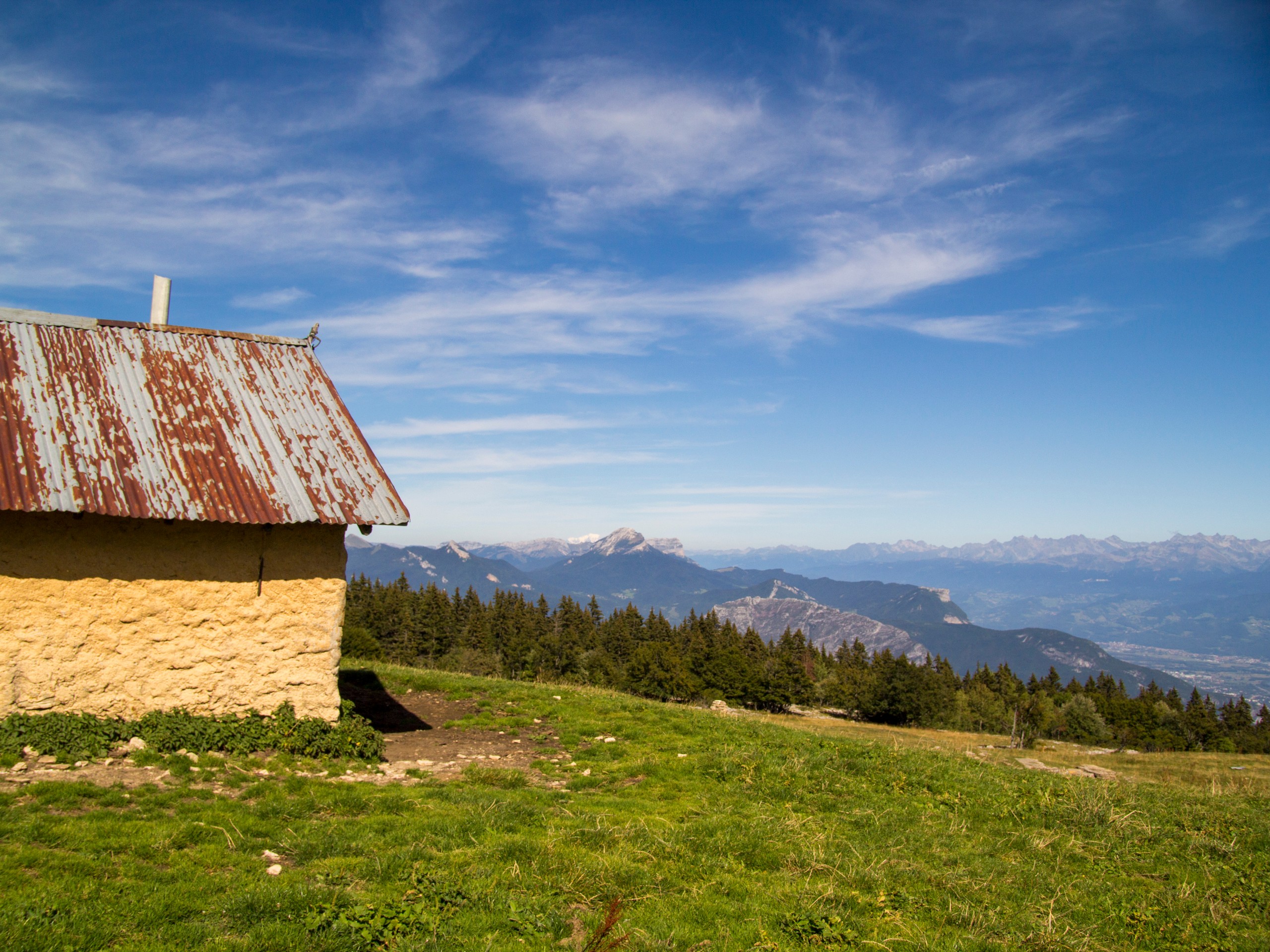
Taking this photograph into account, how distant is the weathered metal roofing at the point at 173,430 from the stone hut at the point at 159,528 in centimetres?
3

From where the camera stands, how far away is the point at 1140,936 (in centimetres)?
714

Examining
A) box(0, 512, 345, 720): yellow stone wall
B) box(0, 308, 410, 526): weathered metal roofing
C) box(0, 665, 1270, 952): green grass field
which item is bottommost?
box(0, 665, 1270, 952): green grass field

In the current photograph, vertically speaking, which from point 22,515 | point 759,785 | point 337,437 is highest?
point 337,437

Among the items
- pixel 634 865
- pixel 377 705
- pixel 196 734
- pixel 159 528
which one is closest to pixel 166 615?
pixel 159 528

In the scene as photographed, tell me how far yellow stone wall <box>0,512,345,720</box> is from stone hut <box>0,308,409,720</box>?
0.02 metres

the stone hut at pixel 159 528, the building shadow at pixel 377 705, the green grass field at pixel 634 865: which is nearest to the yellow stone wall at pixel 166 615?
the stone hut at pixel 159 528

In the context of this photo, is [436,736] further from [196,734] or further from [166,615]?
[166,615]

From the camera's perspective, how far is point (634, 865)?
7992mm

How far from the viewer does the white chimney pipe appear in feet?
49.8

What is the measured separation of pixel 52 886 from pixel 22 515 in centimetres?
715

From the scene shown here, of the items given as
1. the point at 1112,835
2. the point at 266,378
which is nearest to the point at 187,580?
the point at 266,378

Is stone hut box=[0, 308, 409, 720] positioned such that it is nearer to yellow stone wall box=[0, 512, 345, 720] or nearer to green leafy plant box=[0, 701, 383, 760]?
yellow stone wall box=[0, 512, 345, 720]

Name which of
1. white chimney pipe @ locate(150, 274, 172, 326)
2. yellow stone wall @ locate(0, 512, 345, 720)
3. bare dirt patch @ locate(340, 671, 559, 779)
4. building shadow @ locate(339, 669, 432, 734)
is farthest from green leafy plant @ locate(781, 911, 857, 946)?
white chimney pipe @ locate(150, 274, 172, 326)

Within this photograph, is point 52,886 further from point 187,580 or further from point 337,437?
point 337,437
